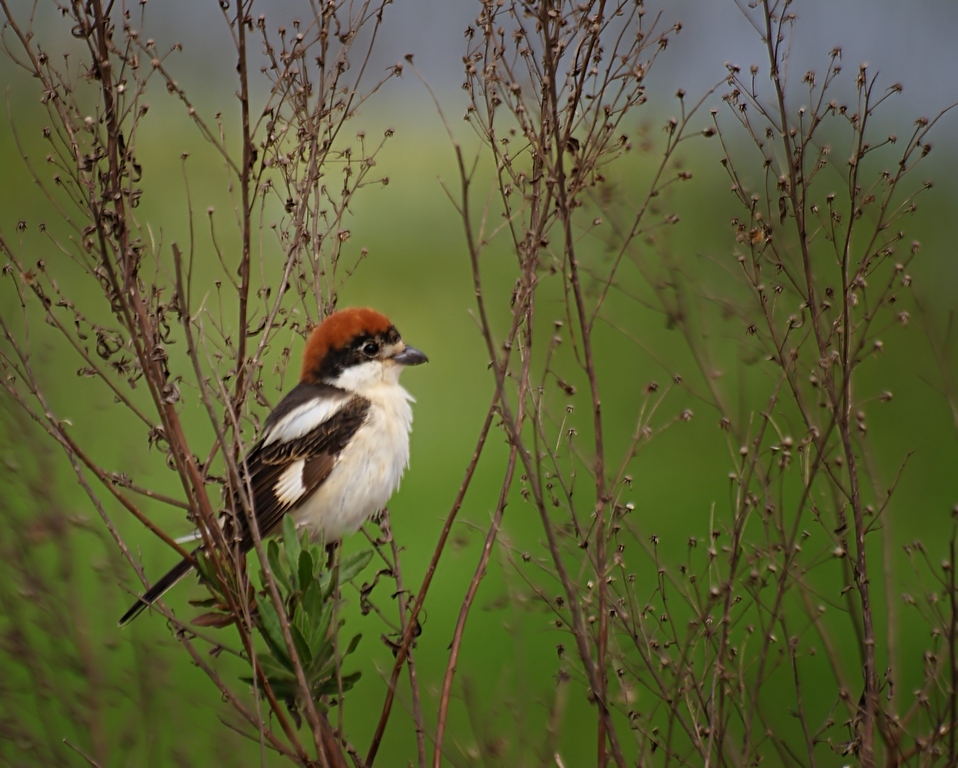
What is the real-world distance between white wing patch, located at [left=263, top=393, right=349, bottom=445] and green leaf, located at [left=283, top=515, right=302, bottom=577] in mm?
1256

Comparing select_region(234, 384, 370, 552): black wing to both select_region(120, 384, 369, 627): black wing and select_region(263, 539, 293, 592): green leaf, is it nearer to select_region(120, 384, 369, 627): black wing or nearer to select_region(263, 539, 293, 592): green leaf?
select_region(120, 384, 369, 627): black wing

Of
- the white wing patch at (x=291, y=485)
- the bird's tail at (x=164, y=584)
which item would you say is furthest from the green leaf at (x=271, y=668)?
the white wing patch at (x=291, y=485)

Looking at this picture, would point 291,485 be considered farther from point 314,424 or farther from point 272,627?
point 272,627

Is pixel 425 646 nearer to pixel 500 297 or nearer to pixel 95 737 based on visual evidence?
pixel 95 737

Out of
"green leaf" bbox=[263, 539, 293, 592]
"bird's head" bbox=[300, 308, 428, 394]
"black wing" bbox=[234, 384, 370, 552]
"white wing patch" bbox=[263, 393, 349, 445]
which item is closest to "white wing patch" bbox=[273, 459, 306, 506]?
"black wing" bbox=[234, 384, 370, 552]

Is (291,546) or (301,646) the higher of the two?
(291,546)

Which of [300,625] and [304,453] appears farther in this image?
[304,453]

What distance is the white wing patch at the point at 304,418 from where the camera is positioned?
419cm

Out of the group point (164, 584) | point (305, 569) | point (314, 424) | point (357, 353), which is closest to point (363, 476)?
point (314, 424)

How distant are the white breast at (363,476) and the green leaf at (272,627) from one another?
113 cm

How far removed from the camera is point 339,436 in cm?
417

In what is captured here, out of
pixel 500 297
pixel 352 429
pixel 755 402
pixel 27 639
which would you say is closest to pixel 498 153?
pixel 352 429

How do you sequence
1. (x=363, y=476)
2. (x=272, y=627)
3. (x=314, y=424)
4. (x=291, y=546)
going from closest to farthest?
(x=272, y=627) < (x=291, y=546) < (x=363, y=476) < (x=314, y=424)

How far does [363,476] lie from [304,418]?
0.37 metres
